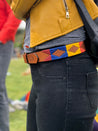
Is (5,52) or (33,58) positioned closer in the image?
(33,58)

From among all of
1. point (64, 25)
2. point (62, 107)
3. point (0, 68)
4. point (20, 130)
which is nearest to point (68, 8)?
point (64, 25)

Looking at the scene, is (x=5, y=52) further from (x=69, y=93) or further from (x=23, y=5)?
(x=69, y=93)

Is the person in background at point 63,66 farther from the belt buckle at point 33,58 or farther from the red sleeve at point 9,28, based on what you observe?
the red sleeve at point 9,28

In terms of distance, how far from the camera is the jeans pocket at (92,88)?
1.07 meters

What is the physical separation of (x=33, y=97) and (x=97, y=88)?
1.12ft

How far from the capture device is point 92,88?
1.08 metres

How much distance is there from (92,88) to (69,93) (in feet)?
0.37

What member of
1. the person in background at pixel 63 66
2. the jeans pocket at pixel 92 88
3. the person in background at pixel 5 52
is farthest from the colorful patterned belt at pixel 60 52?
the person in background at pixel 5 52

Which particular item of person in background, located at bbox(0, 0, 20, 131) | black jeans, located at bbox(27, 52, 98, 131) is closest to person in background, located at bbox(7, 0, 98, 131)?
black jeans, located at bbox(27, 52, 98, 131)

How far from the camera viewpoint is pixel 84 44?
3.60ft

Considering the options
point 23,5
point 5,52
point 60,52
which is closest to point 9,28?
point 5,52

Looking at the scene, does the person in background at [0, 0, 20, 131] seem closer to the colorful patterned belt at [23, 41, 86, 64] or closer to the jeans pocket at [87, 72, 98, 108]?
the colorful patterned belt at [23, 41, 86, 64]

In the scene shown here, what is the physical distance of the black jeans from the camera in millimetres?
1054

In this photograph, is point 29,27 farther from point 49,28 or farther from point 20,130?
point 20,130
